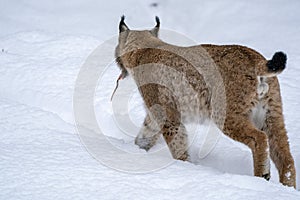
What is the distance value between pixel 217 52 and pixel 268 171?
1.01 meters

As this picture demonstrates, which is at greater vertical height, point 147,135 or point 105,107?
point 105,107

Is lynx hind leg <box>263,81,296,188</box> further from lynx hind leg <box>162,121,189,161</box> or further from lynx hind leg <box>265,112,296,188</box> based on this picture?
lynx hind leg <box>162,121,189,161</box>

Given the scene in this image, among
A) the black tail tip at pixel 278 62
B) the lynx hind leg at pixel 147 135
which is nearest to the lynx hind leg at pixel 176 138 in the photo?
the lynx hind leg at pixel 147 135

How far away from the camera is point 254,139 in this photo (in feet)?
11.1

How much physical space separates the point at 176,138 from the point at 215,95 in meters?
0.59

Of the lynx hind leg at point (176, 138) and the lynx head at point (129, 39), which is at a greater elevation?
the lynx head at point (129, 39)

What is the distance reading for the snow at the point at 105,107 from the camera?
9.75 feet

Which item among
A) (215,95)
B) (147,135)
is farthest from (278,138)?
(147,135)

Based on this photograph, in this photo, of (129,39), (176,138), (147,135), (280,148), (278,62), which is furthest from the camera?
(129,39)

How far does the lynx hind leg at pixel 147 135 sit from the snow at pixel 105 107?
0.09 m

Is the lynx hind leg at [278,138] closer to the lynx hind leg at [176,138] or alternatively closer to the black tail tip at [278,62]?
the black tail tip at [278,62]

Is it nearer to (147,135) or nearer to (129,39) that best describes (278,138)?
(147,135)

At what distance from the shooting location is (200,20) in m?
7.34

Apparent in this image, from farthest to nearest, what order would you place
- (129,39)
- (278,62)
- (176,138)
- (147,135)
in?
(129,39) → (147,135) → (176,138) → (278,62)
